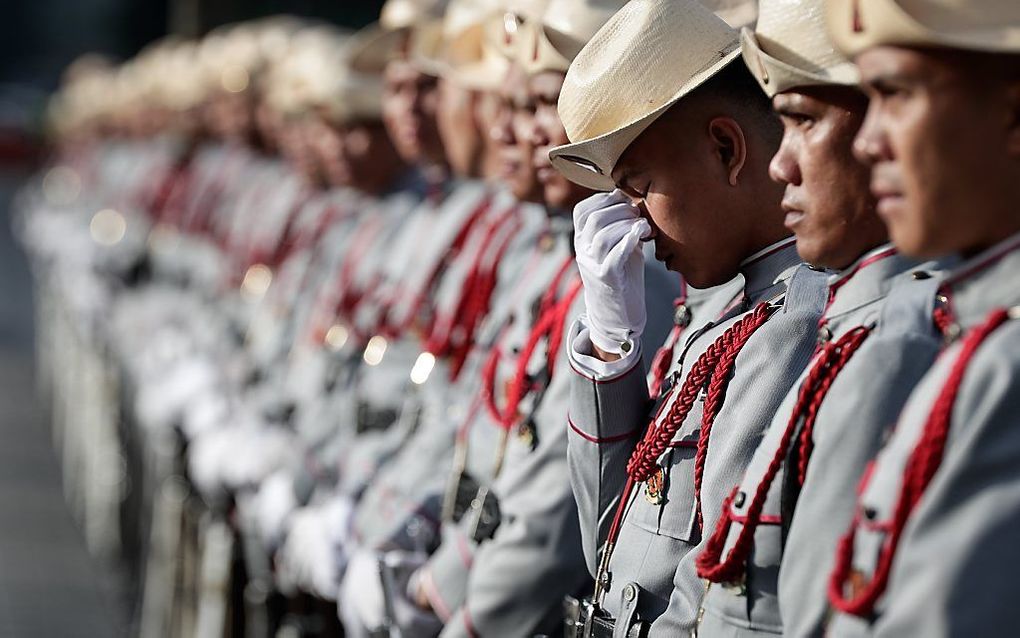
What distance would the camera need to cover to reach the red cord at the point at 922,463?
6.45 feet

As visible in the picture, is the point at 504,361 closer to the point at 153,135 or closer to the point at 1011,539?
the point at 1011,539

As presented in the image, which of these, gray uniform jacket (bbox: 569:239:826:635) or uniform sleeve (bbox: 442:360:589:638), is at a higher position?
gray uniform jacket (bbox: 569:239:826:635)

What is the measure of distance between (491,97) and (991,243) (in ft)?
8.99

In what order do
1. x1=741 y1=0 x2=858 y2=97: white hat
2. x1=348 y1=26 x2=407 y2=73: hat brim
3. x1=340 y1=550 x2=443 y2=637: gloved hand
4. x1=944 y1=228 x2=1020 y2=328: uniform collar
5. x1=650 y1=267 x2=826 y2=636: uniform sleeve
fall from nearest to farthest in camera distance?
x1=944 y1=228 x2=1020 y2=328: uniform collar, x1=741 y1=0 x2=858 y2=97: white hat, x1=650 y1=267 x2=826 y2=636: uniform sleeve, x1=340 y1=550 x2=443 y2=637: gloved hand, x1=348 y1=26 x2=407 y2=73: hat brim

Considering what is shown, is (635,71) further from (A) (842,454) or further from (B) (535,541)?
(B) (535,541)

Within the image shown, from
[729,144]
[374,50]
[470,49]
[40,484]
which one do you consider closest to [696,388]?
[729,144]

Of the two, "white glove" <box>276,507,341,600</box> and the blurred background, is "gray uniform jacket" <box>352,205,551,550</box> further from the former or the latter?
the blurred background

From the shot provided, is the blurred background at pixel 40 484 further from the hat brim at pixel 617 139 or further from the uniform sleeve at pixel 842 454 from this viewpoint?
the uniform sleeve at pixel 842 454

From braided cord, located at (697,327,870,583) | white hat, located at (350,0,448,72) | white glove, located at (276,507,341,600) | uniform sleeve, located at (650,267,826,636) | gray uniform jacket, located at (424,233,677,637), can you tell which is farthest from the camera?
white hat, located at (350,0,448,72)

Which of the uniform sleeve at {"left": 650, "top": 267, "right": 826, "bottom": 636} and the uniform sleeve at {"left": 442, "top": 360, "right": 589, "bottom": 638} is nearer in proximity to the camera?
the uniform sleeve at {"left": 650, "top": 267, "right": 826, "bottom": 636}

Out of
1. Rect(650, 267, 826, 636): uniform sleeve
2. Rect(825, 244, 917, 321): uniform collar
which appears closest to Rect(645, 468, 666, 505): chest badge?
Rect(650, 267, 826, 636): uniform sleeve

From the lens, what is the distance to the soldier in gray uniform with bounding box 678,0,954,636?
2209 mm

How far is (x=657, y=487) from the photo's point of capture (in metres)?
2.88

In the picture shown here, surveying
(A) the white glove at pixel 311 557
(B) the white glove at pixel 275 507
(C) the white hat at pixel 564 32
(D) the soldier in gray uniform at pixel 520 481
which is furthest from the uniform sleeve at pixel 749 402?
(B) the white glove at pixel 275 507
